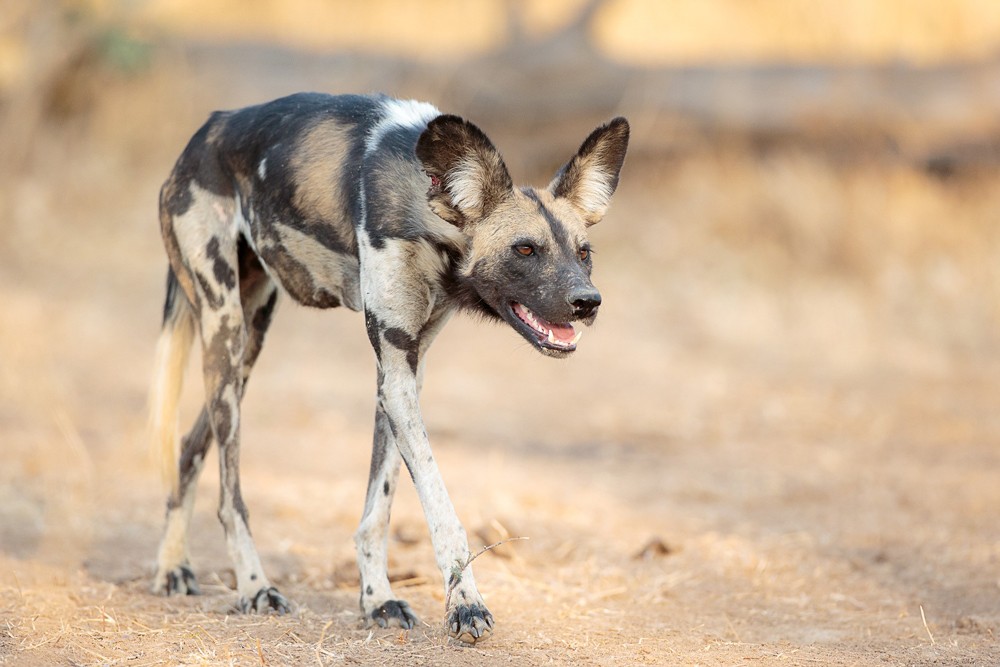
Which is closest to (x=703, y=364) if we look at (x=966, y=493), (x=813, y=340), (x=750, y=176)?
(x=813, y=340)

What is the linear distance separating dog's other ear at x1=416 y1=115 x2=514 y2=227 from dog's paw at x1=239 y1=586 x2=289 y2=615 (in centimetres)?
140

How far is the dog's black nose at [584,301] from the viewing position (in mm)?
3373

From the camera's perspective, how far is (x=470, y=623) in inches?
131

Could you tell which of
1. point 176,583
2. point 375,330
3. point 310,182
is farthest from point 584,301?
point 176,583

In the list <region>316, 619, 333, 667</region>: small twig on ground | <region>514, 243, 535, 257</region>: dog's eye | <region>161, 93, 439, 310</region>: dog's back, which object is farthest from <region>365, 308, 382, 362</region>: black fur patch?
<region>316, 619, 333, 667</region>: small twig on ground

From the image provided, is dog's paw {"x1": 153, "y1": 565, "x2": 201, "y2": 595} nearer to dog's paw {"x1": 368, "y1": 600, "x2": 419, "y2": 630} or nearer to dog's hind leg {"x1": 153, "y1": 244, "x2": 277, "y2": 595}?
dog's hind leg {"x1": 153, "y1": 244, "x2": 277, "y2": 595}

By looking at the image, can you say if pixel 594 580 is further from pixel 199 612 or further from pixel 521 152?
pixel 521 152

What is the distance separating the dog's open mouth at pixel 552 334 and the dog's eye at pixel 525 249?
0.17 meters

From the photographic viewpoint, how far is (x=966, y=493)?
19.4 feet

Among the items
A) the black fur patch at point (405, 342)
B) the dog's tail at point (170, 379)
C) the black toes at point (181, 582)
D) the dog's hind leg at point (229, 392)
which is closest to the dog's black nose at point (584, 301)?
the black fur patch at point (405, 342)

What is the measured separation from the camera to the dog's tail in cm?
428

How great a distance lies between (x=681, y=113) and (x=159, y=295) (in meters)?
4.93

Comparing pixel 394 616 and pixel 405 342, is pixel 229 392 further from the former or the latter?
pixel 394 616

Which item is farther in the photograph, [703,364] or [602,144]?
→ [703,364]
